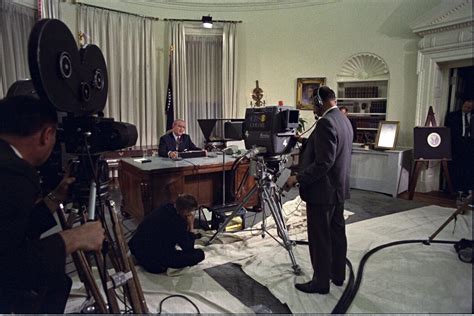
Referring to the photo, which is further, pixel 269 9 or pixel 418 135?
pixel 269 9

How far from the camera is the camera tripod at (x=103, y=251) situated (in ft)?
2.66

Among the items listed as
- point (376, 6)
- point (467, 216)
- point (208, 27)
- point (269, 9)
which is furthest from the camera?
point (208, 27)

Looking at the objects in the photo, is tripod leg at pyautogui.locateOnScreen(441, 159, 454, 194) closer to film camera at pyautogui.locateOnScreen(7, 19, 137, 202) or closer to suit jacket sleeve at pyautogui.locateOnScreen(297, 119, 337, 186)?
suit jacket sleeve at pyautogui.locateOnScreen(297, 119, 337, 186)

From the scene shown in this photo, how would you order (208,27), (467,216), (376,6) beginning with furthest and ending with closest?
1. (208,27)
2. (376,6)
3. (467,216)

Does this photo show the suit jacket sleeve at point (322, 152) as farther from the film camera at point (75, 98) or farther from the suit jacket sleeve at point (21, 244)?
the suit jacket sleeve at point (21, 244)

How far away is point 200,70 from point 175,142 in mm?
406

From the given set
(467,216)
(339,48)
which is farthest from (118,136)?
(467,216)

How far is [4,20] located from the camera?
2.39ft

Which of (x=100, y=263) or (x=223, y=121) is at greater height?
(x=223, y=121)

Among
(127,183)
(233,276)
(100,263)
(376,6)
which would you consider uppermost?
(376,6)

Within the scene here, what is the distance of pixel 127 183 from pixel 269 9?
0.88m

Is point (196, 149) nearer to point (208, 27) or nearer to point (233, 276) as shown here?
point (208, 27)

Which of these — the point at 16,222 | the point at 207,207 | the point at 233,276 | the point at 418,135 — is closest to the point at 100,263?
the point at 16,222

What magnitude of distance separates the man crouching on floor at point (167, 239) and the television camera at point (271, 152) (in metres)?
0.20
